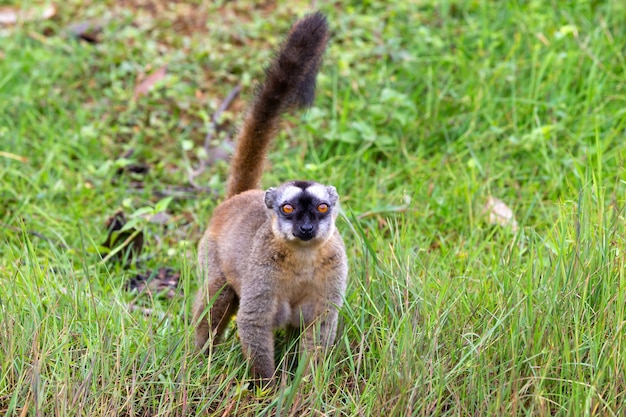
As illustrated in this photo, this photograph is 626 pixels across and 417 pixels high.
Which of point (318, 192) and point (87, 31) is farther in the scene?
point (87, 31)

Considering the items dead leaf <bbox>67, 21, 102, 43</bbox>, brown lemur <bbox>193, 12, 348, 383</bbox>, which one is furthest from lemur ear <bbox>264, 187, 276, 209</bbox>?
dead leaf <bbox>67, 21, 102, 43</bbox>

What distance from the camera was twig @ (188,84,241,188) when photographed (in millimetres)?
6816

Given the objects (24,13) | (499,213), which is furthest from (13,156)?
(499,213)

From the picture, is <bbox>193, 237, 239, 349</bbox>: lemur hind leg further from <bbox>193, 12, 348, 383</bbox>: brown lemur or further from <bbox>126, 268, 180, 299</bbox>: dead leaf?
<bbox>126, 268, 180, 299</bbox>: dead leaf

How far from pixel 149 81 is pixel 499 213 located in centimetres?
331

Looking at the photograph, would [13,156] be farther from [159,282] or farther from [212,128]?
[159,282]

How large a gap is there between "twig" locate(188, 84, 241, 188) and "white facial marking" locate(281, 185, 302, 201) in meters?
2.53

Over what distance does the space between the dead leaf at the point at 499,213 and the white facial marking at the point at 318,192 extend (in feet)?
5.88

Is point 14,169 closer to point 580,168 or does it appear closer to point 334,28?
point 334,28

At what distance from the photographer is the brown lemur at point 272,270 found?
4238mm

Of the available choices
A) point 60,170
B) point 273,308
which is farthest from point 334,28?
point 273,308

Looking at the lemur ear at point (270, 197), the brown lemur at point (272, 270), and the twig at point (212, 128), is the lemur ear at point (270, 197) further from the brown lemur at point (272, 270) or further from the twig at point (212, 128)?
the twig at point (212, 128)

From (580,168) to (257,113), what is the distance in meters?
2.27

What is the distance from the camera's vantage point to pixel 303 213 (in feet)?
13.8
